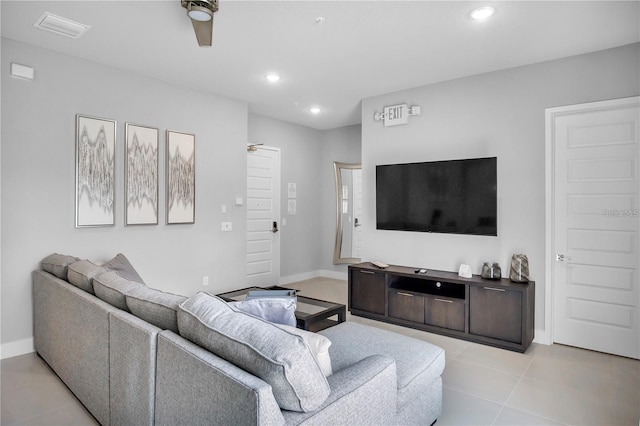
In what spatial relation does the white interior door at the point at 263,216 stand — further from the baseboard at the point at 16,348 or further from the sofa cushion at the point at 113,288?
the sofa cushion at the point at 113,288

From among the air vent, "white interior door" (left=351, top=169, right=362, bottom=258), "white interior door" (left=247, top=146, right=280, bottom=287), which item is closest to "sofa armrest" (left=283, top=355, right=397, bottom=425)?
the air vent

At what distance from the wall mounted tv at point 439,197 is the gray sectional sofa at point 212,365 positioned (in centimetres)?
193

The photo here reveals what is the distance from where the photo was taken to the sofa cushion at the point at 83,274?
2.52 m

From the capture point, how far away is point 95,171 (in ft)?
12.1

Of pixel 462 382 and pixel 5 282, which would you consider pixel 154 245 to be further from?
pixel 462 382

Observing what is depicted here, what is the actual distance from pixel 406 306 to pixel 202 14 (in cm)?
332

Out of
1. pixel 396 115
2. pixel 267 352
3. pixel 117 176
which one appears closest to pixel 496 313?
pixel 396 115

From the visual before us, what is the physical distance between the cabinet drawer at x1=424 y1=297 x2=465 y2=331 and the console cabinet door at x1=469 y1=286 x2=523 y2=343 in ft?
0.35

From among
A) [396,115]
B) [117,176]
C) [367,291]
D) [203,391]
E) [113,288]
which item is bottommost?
[367,291]

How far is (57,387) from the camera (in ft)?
8.76

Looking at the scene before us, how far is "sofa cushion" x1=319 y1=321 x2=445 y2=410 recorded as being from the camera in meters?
1.92

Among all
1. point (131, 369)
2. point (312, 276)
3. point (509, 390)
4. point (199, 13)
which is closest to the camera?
point (131, 369)

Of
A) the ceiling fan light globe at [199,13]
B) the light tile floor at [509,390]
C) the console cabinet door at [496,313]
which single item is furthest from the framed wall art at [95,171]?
the console cabinet door at [496,313]

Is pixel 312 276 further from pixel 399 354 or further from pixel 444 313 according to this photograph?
pixel 399 354
